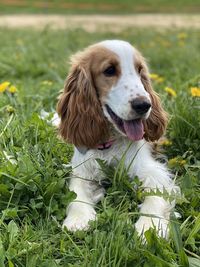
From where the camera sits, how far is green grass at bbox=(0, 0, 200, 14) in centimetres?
2303

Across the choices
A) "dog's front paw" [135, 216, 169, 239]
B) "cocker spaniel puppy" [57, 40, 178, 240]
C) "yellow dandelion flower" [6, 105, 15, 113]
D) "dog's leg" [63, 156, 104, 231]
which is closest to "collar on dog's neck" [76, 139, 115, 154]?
"cocker spaniel puppy" [57, 40, 178, 240]

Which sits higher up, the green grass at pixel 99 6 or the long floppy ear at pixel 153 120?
the long floppy ear at pixel 153 120

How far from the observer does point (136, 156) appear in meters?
3.79

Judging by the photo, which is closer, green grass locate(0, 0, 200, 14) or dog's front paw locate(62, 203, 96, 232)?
dog's front paw locate(62, 203, 96, 232)

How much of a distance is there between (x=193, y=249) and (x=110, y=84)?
4.36 ft

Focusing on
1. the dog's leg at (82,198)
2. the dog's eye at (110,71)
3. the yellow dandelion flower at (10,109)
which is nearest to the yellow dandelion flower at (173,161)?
the dog's leg at (82,198)

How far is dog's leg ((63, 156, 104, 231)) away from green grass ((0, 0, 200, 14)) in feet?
62.5

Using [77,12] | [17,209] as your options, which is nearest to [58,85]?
[17,209]

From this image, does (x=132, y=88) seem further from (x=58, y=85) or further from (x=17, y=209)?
(x=58, y=85)

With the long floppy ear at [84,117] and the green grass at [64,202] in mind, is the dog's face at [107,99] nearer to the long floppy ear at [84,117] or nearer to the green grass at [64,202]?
the long floppy ear at [84,117]

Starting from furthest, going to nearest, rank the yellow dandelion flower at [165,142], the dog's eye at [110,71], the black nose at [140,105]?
the yellow dandelion flower at [165,142], the dog's eye at [110,71], the black nose at [140,105]

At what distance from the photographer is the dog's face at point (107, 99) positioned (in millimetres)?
3531

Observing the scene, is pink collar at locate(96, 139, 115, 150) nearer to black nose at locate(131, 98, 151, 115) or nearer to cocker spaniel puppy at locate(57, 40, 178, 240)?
cocker spaniel puppy at locate(57, 40, 178, 240)

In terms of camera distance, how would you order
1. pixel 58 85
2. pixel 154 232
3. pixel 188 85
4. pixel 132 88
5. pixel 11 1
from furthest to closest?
1. pixel 11 1
2. pixel 58 85
3. pixel 188 85
4. pixel 132 88
5. pixel 154 232
